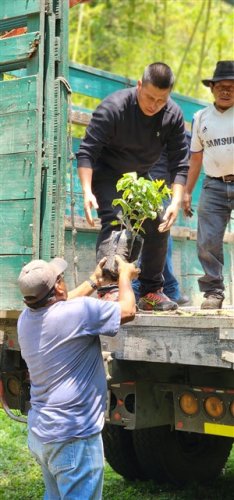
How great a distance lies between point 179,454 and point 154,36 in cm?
1078

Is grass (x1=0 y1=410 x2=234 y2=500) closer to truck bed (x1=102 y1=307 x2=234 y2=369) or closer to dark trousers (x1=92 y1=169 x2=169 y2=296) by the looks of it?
dark trousers (x1=92 y1=169 x2=169 y2=296)

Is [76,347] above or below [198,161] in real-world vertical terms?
below

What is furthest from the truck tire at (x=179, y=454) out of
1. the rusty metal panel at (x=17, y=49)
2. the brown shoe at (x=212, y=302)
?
the rusty metal panel at (x=17, y=49)

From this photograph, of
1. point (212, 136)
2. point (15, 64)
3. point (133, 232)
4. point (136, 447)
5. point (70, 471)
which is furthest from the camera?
point (136, 447)

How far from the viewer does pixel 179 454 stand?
5898mm

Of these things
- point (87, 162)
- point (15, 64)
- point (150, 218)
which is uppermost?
point (15, 64)

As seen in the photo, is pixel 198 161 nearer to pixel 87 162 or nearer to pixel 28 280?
pixel 87 162

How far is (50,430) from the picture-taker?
3629 mm

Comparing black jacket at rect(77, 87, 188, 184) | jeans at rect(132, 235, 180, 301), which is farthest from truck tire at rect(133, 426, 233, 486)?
black jacket at rect(77, 87, 188, 184)

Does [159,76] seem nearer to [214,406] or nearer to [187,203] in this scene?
[187,203]

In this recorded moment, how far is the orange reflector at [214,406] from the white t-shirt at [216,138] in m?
1.56

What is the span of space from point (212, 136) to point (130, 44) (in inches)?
415

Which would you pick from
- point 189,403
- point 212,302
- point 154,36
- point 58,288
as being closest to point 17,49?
point 58,288

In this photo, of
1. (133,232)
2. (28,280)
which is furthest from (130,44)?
(28,280)
